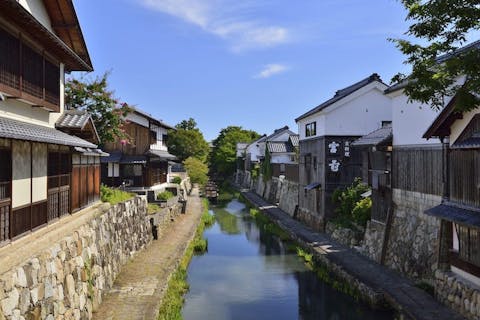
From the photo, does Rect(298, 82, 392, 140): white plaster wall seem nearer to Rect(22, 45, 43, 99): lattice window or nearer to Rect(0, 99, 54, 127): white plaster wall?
Rect(0, 99, 54, 127): white plaster wall

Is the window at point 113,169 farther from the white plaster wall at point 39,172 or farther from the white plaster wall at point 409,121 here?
the white plaster wall at point 409,121

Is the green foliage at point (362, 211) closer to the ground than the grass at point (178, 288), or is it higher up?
higher up

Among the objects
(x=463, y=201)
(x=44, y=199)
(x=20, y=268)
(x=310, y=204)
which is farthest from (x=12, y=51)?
(x=310, y=204)

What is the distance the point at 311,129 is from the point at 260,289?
14.8 metres

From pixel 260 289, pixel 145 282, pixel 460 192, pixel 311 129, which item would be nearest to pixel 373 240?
pixel 260 289

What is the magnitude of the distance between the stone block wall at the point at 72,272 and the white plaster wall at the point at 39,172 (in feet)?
5.18

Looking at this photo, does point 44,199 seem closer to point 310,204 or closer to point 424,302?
point 424,302

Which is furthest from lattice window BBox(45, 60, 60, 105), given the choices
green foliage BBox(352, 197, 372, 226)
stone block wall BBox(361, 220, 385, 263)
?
green foliage BBox(352, 197, 372, 226)

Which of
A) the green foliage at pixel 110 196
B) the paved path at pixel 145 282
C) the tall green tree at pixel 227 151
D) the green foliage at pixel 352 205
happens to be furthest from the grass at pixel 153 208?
the tall green tree at pixel 227 151

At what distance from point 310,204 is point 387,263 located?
40.1 ft

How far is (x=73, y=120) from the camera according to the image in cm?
1544

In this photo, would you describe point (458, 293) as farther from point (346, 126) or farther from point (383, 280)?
point (346, 126)

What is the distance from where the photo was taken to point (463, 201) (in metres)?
12.8

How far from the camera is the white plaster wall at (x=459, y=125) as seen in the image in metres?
12.3
